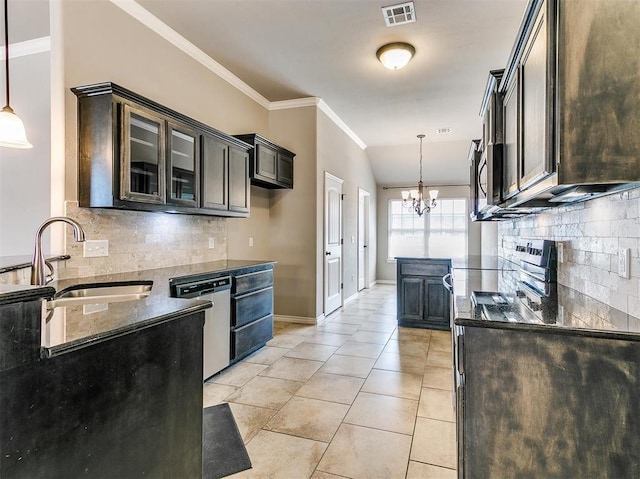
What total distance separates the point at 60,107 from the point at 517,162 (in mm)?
2839

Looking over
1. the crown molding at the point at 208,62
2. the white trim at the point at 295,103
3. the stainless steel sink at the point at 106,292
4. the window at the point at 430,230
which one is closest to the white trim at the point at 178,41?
the crown molding at the point at 208,62

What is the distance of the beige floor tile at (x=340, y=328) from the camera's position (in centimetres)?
465

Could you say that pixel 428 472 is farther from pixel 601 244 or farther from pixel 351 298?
pixel 351 298

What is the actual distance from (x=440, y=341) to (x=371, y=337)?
31.5 inches

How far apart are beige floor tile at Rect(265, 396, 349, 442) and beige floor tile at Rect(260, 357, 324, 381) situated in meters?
0.43

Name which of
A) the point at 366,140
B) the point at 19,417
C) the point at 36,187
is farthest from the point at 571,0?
the point at 366,140

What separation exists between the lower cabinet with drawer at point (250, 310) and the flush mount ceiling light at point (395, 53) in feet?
7.91

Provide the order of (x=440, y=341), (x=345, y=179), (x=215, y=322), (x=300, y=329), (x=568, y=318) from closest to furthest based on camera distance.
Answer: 1. (x=568, y=318)
2. (x=215, y=322)
3. (x=440, y=341)
4. (x=300, y=329)
5. (x=345, y=179)

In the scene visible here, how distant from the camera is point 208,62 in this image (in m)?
3.79

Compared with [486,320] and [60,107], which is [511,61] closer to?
[486,320]

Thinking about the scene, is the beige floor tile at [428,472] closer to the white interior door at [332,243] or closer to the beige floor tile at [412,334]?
the beige floor tile at [412,334]

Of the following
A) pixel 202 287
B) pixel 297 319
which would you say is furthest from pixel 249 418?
pixel 297 319

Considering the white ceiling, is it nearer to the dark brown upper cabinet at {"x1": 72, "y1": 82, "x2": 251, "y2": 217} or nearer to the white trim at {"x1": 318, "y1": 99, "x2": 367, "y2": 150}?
the white trim at {"x1": 318, "y1": 99, "x2": 367, "y2": 150}

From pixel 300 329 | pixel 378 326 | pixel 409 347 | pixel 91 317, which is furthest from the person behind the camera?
pixel 378 326
